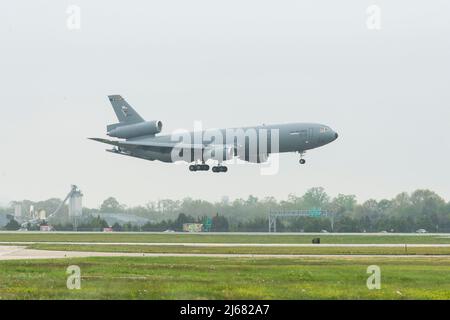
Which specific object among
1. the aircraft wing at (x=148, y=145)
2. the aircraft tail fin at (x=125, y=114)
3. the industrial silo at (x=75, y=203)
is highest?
the aircraft tail fin at (x=125, y=114)

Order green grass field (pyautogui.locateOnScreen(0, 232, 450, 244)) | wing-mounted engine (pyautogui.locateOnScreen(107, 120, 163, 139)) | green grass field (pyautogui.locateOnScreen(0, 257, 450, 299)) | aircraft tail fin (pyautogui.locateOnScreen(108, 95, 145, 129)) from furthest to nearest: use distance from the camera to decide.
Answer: aircraft tail fin (pyautogui.locateOnScreen(108, 95, 145, 129)), wing-mounted engine (pyautogui.locateOnScreen(107, 120, 163, 139)), green grass field (pyautogui.locateOnScreen(0, 232, 450, 244)), green grass field (pyautogui.locateOnScreen(0, 257, 450, 299))

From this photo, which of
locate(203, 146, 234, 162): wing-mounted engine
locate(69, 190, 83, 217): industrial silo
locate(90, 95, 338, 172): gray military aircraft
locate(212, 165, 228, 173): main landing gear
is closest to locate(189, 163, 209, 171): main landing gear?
locate(90, 95, 338, 172): gray military aircraft

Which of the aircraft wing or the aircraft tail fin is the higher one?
the aircraft tail fin

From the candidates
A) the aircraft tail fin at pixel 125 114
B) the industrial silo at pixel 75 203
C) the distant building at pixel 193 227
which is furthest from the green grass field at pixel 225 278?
the industrial silo at pixel 75 203

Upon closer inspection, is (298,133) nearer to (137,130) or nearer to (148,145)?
(148,145)

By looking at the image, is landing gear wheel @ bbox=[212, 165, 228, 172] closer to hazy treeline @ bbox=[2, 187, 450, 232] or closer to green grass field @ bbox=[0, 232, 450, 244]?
green grass field @ bbox=[0, 232, 450, 244]

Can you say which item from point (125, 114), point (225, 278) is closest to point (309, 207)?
point (125, 114)

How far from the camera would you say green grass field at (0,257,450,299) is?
108ft

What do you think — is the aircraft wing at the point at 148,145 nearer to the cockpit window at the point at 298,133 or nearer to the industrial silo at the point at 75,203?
the cockpit window at the point at 298,133

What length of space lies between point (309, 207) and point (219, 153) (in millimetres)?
79339

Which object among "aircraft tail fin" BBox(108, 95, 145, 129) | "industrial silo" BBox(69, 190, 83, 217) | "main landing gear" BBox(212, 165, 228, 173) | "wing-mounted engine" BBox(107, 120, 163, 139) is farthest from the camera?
"industrial silo" BBox(69, 190, 83, 217)

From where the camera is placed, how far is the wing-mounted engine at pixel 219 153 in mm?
95312

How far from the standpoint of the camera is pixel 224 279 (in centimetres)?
3934
